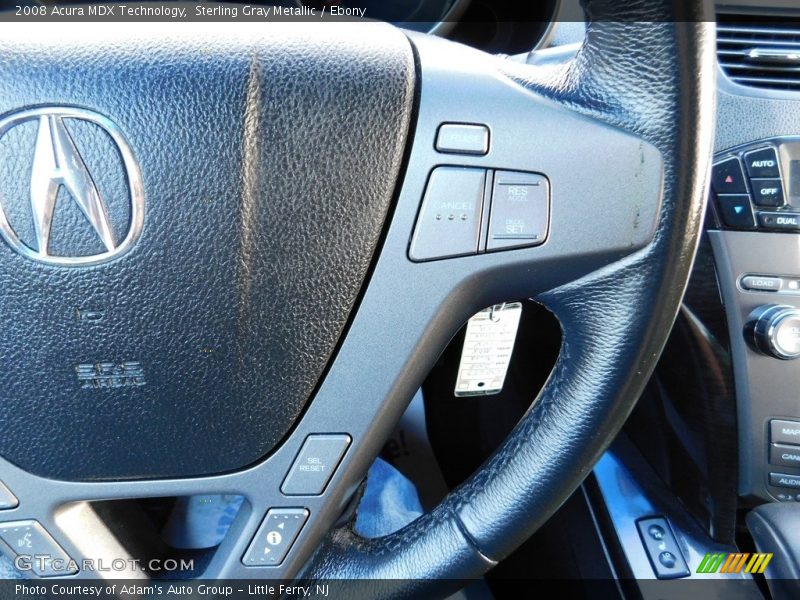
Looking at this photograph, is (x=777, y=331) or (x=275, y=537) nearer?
(x=275, y=537)

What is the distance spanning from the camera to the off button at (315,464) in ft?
2.35

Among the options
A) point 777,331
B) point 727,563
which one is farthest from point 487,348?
point 727,563

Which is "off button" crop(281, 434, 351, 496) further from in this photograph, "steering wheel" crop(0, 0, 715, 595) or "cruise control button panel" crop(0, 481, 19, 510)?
"cruise control button panel" crop(0, 481, 19, 510)

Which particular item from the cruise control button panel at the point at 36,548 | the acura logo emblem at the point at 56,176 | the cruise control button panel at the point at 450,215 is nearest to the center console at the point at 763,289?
the cruise control button panel at the point at 450,215

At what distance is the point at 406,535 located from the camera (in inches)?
30.8

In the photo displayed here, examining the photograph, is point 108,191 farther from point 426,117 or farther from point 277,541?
point 277,541

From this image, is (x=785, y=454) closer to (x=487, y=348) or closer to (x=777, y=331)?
(x=777, y=331)

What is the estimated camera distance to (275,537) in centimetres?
74

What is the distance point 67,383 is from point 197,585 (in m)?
0.29

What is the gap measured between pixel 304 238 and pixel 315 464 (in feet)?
0.83

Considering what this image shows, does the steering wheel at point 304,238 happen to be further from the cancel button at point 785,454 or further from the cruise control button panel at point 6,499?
the cancel button at point 785,454

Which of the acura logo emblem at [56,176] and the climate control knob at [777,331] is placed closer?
the acura logo emblem at [56,176]

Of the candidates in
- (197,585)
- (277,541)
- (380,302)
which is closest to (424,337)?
(380,302)

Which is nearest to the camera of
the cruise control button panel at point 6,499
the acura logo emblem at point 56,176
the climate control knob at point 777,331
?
the acura logo emblem at point 56,176
